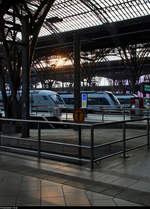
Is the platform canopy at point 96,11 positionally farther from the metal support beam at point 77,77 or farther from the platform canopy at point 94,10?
the metal support beam at point 77,77

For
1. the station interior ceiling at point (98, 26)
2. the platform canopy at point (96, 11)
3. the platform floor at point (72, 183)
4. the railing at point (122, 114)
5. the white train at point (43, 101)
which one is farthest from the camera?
the platform canopy at point (96, 11)

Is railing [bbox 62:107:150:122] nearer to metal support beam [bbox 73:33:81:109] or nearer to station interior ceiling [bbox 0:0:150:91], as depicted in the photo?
metal support beam [bbox 73:33:81:109]

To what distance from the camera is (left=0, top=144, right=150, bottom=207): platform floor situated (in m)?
3.96

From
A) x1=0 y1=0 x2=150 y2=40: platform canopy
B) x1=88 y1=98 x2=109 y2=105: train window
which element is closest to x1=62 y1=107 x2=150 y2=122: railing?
x1=88 y1=98 x2=109 y2=105: train window

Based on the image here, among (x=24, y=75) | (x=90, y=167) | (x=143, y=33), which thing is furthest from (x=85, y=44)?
(x=90, y=167)

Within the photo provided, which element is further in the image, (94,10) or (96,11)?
(96,11)

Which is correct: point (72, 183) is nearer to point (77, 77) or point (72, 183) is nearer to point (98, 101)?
point (77, 77)

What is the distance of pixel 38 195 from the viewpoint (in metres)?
4.15

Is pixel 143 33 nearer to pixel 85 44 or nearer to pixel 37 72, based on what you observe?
pixel 85 44

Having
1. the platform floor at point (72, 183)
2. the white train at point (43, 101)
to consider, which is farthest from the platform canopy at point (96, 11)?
the platform floor at point (72, 183)

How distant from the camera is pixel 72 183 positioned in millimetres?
4777

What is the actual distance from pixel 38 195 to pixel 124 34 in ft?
86.2

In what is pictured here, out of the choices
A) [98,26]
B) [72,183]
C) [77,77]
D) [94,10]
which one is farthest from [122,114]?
[94,10]

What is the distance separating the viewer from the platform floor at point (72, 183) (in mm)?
3955
